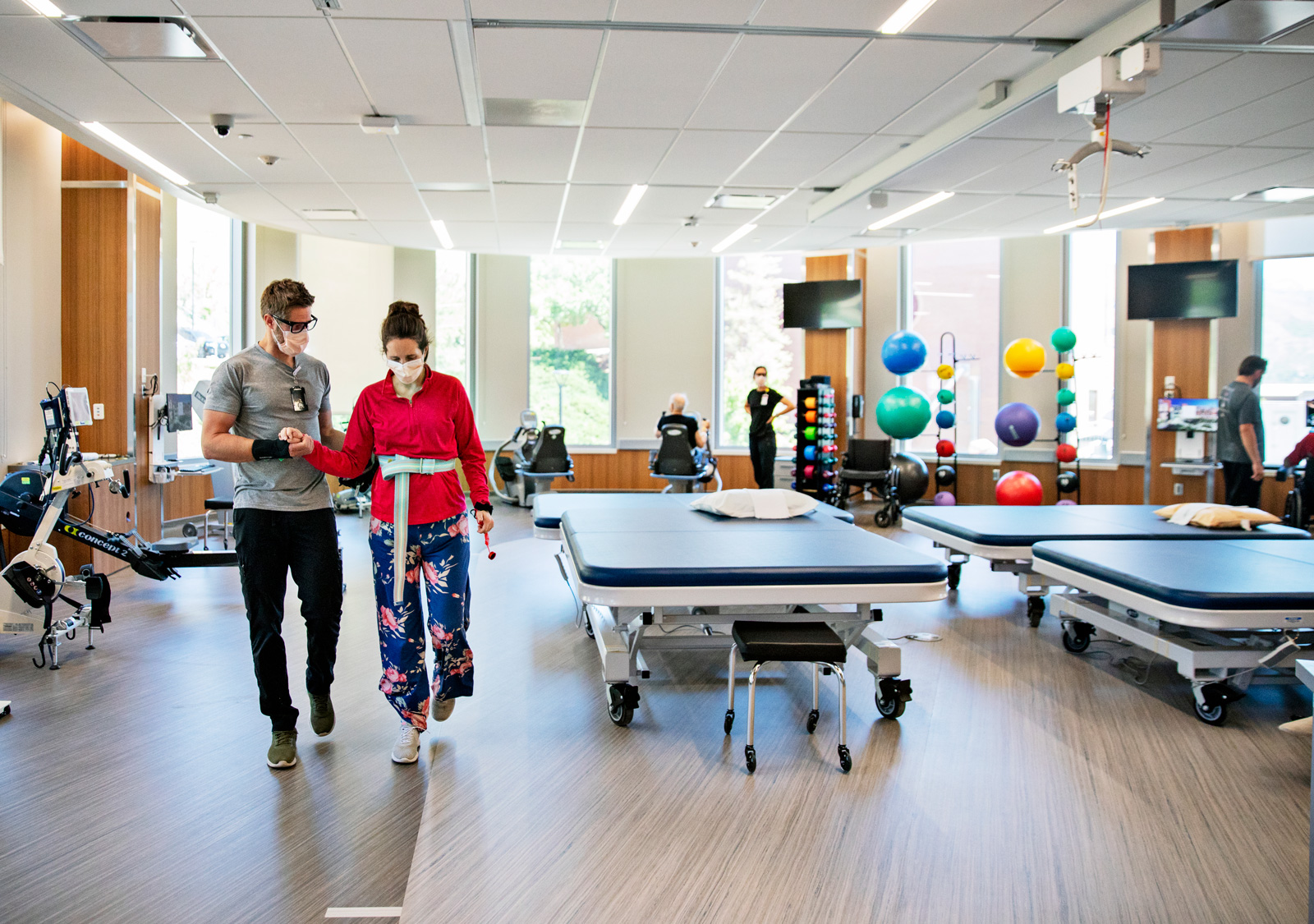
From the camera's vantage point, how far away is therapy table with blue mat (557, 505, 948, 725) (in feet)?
9.65

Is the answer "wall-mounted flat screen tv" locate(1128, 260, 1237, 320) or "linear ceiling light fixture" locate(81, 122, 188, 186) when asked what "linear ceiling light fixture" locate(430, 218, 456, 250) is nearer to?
"linear ceiling light fixture" locate(81, 122, 188, 186)

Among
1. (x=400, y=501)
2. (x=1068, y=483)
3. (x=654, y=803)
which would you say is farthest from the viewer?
(x=1068, y=483)

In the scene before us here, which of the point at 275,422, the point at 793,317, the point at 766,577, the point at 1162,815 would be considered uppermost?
the point at 793,317

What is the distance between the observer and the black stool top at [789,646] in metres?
2.65

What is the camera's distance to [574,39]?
3830 millimetres

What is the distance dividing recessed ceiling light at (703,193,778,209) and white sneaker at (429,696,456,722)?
5.07 m

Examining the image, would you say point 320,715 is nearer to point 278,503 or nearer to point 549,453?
point 278,503

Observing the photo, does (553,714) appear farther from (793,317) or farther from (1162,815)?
(793,317)

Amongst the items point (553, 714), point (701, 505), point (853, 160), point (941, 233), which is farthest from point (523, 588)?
point (941, 233)

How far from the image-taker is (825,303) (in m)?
9.92

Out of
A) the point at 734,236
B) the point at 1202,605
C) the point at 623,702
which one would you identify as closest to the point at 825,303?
the point at 734,236

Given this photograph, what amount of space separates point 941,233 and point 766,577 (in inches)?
250

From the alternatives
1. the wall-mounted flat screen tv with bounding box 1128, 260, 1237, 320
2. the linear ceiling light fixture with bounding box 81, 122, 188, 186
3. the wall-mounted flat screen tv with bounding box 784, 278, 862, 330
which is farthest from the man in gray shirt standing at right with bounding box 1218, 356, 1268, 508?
the linear ceiling light fixture with bounding box 81, 122, 188, 186

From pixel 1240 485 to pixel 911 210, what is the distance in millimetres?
3518
